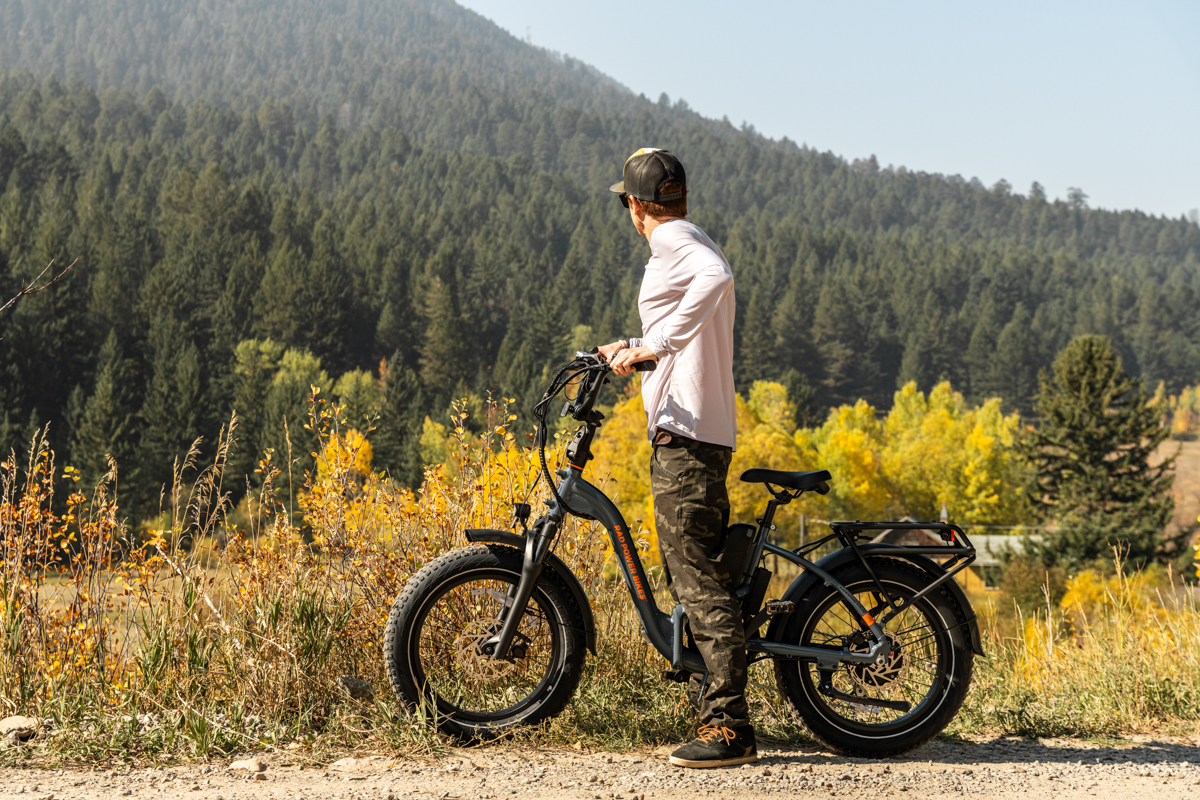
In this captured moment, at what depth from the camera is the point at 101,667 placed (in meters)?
4.35

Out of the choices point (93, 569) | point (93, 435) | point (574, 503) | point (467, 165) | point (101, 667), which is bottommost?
point (93, 435)

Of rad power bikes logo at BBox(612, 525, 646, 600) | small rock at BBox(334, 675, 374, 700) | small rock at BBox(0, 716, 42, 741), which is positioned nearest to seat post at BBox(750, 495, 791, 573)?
rad power bikes logo at BBox(612, 525, 646, 600)

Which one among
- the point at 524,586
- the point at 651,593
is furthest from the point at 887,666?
the point at 524,586

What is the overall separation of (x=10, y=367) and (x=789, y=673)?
80.4 metres

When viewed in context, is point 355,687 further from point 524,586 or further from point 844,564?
point 844,564

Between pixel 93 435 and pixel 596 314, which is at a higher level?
pixel 596 314

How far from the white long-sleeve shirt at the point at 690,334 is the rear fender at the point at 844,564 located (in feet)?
2.24

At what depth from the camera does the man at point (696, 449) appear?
374 centimetres

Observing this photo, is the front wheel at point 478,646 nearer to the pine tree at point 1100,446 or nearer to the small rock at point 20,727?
the small rock at point 20,727

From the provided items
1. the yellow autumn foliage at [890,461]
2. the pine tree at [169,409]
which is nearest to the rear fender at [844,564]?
the yellow autumn foliage at [890,461]

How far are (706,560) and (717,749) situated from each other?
695 mm

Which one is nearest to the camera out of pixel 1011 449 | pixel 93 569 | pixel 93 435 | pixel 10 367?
pixel 93 569

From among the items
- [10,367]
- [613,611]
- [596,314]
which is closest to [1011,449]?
[613,611]

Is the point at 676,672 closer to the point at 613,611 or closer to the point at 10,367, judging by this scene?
the point at 613,611
